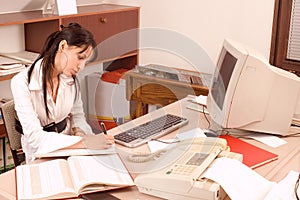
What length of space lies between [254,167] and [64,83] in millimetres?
1093

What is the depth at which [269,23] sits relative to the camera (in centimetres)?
Result: 307

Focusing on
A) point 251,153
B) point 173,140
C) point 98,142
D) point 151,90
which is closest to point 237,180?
point 251,153

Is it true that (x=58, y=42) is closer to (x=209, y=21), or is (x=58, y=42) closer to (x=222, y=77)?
(x=222, y=77)

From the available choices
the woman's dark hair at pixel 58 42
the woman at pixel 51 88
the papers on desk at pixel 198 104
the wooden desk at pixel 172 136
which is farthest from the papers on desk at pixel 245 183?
the woman's dark hair at pixel 58 42

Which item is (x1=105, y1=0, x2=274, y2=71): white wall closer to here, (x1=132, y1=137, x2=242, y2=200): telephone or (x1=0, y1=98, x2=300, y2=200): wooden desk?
(x1=0, y1=98, x2=300, y2=200): wooden desk

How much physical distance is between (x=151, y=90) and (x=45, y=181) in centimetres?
189

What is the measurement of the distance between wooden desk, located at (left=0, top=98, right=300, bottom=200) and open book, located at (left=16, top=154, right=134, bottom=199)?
3 centimetres

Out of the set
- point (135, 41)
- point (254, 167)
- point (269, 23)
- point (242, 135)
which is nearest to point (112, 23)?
point (135, 41)

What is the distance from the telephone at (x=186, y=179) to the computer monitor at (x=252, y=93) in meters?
0.36

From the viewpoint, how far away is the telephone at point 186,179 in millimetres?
1271

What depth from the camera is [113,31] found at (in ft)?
11.4

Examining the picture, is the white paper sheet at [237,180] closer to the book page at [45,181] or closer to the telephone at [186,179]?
the telephone at [186,179]

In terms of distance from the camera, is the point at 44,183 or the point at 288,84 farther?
the point at 288,84

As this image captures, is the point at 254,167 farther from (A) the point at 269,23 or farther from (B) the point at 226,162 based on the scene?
(A) the point at 269,23
